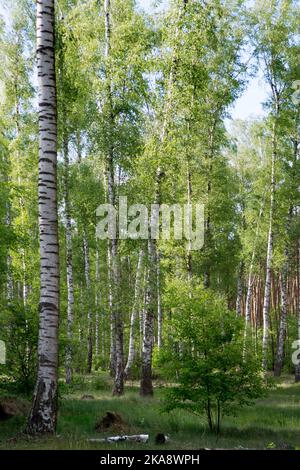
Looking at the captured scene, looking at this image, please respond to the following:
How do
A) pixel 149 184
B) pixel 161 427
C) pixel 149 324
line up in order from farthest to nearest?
1. pixel 149 324
2. pixel 149 184
3. pixel 161 427

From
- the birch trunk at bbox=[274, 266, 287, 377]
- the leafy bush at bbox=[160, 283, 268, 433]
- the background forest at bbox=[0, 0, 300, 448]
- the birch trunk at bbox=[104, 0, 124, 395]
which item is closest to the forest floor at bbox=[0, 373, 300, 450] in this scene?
the background forest at bbox=[0, 0, 300, 448]

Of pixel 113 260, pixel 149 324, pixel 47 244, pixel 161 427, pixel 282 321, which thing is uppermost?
pixel 113 260

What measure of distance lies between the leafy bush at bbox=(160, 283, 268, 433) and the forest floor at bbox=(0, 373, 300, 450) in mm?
588

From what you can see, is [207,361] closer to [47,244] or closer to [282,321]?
[47,244]

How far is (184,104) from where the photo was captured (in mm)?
15039

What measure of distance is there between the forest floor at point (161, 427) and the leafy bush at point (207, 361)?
59cm

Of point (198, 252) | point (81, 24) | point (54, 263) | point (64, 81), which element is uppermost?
point (81, 24)

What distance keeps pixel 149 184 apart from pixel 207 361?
263 inches

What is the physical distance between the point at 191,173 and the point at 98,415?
14.8m

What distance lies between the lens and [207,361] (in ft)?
35.4

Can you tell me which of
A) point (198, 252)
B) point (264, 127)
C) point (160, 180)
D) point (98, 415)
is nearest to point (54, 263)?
point (98, 415)

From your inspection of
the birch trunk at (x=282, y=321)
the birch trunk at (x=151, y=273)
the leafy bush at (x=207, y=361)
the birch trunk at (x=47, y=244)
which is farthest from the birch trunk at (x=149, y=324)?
the birch trunk at (x=282, y=321)

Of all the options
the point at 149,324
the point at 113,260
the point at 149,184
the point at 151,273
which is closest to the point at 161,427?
the point at 149,324

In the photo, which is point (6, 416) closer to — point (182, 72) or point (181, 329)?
point (181, 329)
